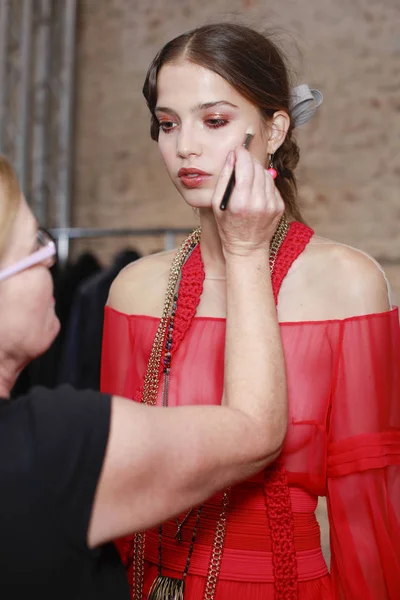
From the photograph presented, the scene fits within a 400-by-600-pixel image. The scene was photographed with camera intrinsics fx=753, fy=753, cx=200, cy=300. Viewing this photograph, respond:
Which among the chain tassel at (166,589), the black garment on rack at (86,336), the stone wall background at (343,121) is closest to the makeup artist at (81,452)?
the chain tassel at (166,589)

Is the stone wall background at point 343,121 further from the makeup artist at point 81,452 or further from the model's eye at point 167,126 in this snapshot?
the makeup artist at point 81,452

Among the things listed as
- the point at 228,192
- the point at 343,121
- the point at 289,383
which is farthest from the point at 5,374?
the point at 343,121

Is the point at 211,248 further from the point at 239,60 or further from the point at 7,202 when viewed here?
the point at 7,202

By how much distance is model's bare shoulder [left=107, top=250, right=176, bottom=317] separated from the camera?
64.2 inches

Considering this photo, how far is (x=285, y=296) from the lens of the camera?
4.83ft

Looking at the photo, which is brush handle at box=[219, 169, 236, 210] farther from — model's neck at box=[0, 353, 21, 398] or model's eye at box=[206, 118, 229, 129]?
model's neck at box=[0, 353, 21, 398]

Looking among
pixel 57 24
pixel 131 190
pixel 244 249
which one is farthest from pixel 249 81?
pixel 57 24

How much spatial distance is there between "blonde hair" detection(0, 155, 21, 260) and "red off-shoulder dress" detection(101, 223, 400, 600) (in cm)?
62

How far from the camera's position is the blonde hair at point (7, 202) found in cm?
95

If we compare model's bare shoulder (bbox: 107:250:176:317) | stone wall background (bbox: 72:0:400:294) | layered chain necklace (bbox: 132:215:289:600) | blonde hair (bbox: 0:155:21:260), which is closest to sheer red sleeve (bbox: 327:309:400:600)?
layered chain necklace (bbox: 132:215:289:600)

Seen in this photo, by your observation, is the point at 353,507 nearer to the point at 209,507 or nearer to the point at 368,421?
the point at 368,421

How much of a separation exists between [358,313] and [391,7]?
9.06 ft

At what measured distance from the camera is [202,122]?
146 centimetres

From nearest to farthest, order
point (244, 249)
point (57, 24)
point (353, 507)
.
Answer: point (244, 249), point (353, 507), point (57, 24)
